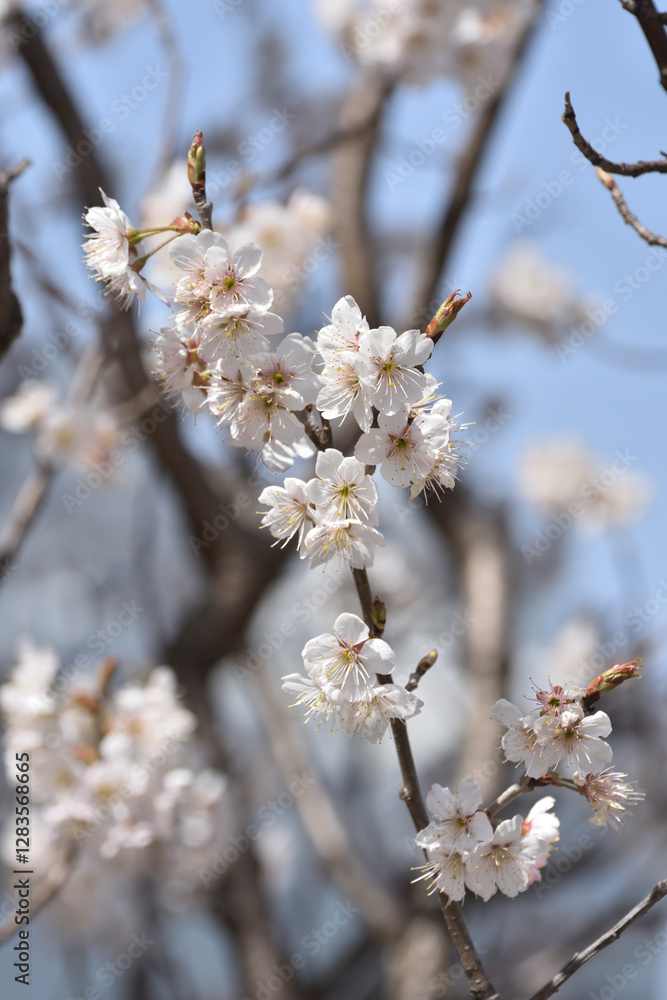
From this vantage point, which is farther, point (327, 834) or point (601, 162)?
point (327, 834)

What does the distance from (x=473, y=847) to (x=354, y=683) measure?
228 millimetres

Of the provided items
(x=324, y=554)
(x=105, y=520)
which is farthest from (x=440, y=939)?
(x=105, y=520)

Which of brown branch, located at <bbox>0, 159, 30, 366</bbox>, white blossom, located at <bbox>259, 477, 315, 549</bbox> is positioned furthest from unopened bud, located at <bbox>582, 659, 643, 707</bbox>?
brown branch, located at <bbox>0, 159, 30, 366</bbox>

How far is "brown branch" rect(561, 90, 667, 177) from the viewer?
855mm

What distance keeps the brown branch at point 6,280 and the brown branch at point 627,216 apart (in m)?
0.92

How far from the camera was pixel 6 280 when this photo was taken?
4.25 ft

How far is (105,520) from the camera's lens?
602 centimetres

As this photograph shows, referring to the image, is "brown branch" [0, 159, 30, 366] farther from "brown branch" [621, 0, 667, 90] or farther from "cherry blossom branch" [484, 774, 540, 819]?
"cherry blossom branch" [484, 774, 540, 819]

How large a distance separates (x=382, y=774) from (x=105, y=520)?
286 cm

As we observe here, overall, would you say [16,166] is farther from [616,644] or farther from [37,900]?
[616,644]

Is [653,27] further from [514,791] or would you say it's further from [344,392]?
[514,791]

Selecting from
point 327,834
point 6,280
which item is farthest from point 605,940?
point 327,834

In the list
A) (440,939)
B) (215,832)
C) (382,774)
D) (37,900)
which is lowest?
(382,774)

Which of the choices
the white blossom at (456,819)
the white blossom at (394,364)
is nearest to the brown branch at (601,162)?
the white blossom at (394,364)
